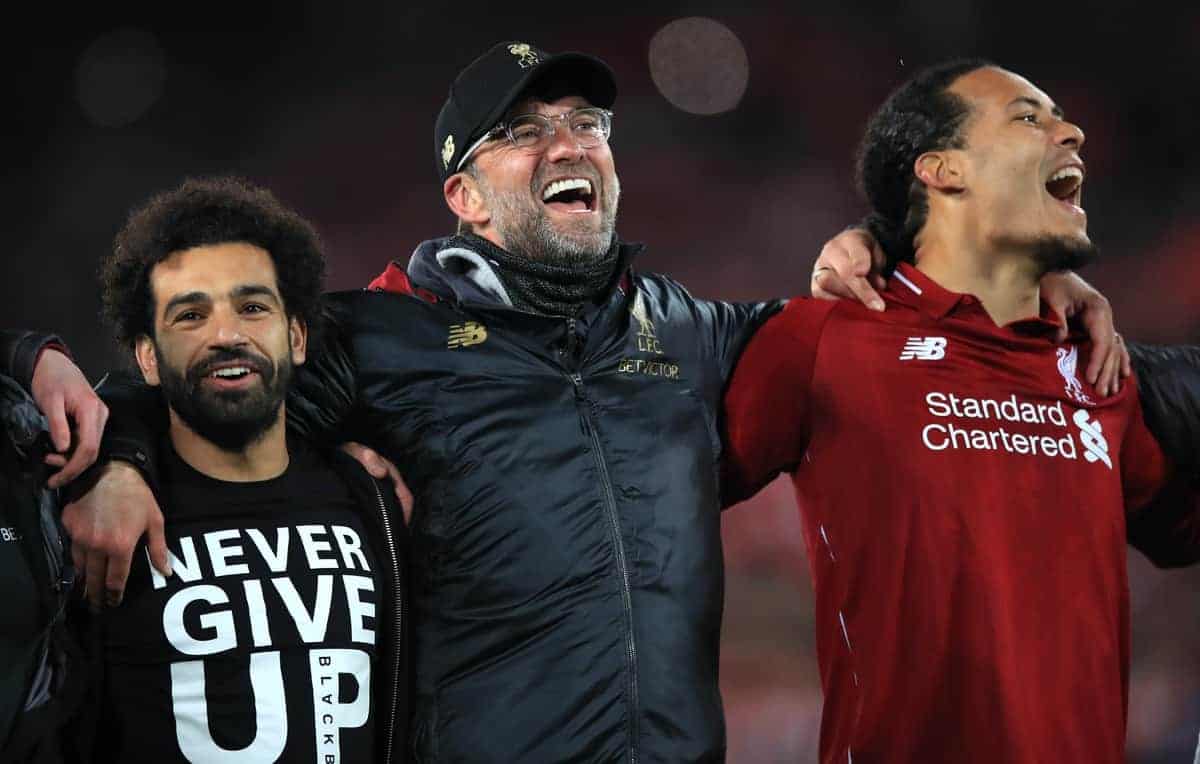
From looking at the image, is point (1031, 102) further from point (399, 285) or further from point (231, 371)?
point (231, 371)

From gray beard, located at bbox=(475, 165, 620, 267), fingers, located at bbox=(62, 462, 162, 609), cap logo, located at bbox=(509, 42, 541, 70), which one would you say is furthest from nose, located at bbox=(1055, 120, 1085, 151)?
fingers, located at bbox=(62, 462, 162, 609)

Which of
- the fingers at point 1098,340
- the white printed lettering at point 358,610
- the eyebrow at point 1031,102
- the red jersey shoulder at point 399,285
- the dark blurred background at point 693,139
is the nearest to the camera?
the white printed lettering at point 358,610

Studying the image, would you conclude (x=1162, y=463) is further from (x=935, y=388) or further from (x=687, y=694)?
(x=687, y=694)

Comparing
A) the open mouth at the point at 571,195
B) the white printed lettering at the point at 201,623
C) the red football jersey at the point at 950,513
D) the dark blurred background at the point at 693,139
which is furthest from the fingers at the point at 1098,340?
the dark blurred background at the point at 693,139

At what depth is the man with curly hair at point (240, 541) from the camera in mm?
2150

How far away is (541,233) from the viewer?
2.65 meters

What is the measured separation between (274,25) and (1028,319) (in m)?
3.64

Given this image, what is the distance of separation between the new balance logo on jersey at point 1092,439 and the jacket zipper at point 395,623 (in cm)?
135

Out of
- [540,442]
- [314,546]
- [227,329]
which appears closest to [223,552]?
[314,546]

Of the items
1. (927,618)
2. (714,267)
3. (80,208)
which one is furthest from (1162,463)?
(80,208)

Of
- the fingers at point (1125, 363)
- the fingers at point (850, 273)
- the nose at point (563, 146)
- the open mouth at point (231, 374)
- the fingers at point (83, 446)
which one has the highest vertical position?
the nose at point (563, 146)

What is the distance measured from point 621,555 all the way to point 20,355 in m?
1.00

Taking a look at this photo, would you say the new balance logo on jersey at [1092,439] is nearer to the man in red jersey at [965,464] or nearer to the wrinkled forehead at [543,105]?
the man in red jersey at [965,464]

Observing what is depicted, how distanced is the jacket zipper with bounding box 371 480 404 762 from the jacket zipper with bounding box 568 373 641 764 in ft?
1.20
